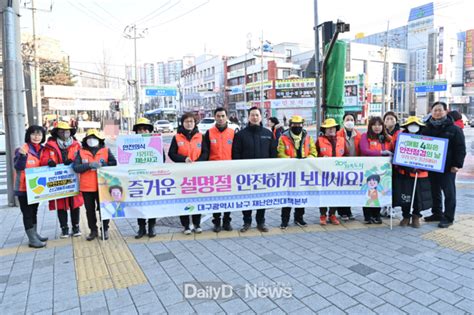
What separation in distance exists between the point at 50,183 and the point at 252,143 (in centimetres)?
292

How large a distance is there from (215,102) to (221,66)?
29.3 ft

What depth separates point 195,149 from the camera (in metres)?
5.29

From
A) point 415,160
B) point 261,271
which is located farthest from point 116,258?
point 415,160

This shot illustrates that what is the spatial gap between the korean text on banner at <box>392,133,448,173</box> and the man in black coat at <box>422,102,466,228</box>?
0.34 metres

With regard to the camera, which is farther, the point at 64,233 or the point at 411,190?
the point at 411,190

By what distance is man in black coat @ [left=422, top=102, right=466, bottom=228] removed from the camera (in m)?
5.37

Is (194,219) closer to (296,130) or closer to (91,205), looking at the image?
(91,205)

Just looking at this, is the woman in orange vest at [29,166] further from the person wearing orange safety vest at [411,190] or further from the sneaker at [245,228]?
the person wearing orange safety vest at [411,190]

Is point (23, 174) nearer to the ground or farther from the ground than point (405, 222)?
farther from the ground

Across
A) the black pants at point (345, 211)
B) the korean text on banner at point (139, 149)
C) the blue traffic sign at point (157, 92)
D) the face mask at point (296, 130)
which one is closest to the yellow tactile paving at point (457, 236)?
the black pants at point (345, 211)

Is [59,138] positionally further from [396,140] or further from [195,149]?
[396,140]

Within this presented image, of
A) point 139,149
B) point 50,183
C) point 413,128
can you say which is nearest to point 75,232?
point 50,183

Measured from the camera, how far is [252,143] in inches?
211

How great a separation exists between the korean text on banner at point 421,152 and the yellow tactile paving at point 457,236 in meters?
0.91
